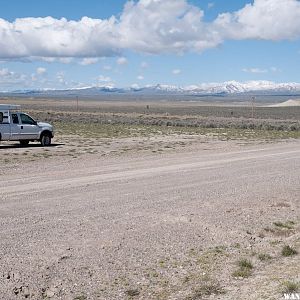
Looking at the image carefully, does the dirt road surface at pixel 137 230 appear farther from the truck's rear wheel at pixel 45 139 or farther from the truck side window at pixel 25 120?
the truck's rear wheel at pixel 45 139

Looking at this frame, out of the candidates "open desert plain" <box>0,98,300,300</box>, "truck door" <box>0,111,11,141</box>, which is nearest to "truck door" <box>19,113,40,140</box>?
"truck door" <box>0,111,11,141</box>

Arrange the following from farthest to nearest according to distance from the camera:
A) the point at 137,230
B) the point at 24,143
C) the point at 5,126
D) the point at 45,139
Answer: the point at 45,139 → the point at 24,143 → the point at 5,126 → the point at 137,230

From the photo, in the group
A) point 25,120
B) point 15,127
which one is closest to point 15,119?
point 15,127

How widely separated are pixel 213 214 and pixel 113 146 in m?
17.7

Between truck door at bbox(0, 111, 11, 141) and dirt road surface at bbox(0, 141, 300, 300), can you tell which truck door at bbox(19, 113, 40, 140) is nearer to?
truck door at bbox(0, 111, 11, 141)

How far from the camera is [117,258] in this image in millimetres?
7766

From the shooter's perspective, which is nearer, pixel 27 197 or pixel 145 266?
pixel 145 266

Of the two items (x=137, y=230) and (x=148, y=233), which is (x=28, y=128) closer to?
(x=137, y=230)

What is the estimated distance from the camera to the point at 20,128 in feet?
86.5

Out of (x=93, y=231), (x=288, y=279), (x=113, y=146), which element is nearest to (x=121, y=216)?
(x=93, y=231)

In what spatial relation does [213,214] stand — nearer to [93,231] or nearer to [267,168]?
[93,231]

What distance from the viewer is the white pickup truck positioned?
25875 mm

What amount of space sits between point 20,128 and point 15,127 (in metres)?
0.27

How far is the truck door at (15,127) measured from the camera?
26094mm
